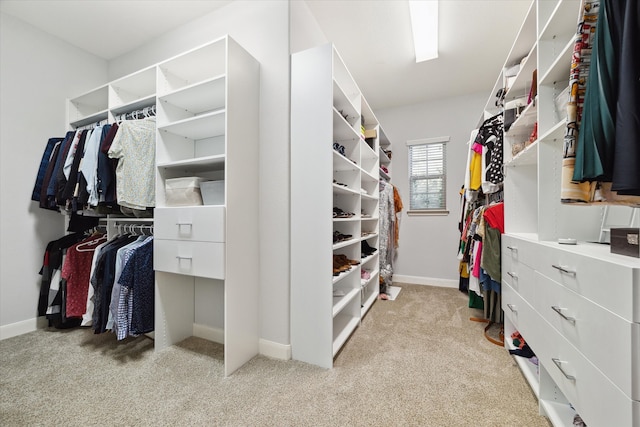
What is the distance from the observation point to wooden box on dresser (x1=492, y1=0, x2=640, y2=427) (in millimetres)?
662

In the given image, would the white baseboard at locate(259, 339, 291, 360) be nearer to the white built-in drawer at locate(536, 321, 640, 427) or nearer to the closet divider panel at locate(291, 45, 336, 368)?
the closet divider panel at locate(291, 45, 336, 368)

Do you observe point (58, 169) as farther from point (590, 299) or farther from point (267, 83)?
point (590, 299)

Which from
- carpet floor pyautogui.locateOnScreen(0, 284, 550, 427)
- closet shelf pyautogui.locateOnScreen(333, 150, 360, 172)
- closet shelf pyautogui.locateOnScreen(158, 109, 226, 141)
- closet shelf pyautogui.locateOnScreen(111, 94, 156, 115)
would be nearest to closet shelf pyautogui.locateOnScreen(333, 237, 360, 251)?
closet shelf pyautogui.locateOnScreen(333, 150, 360, 172)

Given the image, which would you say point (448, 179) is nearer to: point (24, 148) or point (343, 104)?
point (343, 104)

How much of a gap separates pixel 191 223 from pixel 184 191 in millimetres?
272

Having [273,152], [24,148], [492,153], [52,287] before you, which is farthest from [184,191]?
[492,153]

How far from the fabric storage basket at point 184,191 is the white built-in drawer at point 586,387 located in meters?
2.01

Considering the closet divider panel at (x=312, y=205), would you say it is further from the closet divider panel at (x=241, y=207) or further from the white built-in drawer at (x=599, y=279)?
the white built-in drawer at (x=599, y=279)

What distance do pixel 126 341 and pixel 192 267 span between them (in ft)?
3.36

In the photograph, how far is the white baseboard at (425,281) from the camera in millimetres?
3600

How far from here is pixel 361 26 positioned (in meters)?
2.26

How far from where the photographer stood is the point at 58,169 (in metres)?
2.11

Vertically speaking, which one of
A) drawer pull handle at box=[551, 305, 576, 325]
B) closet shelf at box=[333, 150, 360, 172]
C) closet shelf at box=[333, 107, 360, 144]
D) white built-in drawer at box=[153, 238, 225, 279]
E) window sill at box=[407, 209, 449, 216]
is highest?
closet shelf at box=[333, 107, 360, 144]

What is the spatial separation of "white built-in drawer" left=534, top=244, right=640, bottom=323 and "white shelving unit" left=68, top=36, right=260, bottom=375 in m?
1.59
